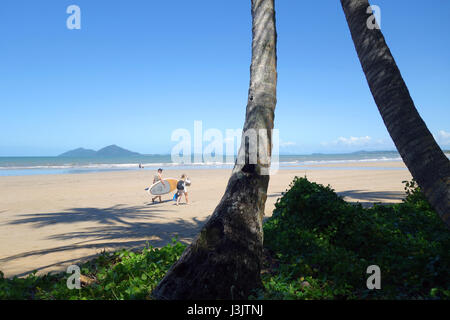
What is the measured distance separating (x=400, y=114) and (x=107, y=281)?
3862 mm

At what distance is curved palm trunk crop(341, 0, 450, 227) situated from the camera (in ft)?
8.79

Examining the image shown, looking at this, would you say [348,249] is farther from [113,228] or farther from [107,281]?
[113,228]

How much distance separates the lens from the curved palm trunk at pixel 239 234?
117 inches

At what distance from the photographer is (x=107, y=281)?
373cm

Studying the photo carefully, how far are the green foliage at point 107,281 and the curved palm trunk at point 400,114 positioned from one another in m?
3.04

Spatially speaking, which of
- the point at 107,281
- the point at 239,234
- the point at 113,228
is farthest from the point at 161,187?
the point at 239,234

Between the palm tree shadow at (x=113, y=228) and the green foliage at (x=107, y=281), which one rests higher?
the green foliage at (x=107, y=281)

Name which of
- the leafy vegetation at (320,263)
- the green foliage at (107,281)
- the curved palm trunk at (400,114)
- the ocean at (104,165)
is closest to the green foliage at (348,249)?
the leafy vegetation at (320,263)

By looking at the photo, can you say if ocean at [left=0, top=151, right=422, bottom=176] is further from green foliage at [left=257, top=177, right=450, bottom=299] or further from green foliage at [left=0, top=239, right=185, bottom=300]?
green foliage at [left=0, top=239, right=185, bottom=300]

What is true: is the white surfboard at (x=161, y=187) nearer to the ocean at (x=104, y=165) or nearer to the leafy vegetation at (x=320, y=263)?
the leafy vegetation at (x=320, y=263)

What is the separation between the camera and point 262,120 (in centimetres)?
350

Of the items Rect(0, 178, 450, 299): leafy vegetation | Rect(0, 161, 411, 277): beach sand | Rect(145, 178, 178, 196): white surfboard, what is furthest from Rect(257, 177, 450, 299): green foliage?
Rect(145, 178, 178, 196): white surfboard
